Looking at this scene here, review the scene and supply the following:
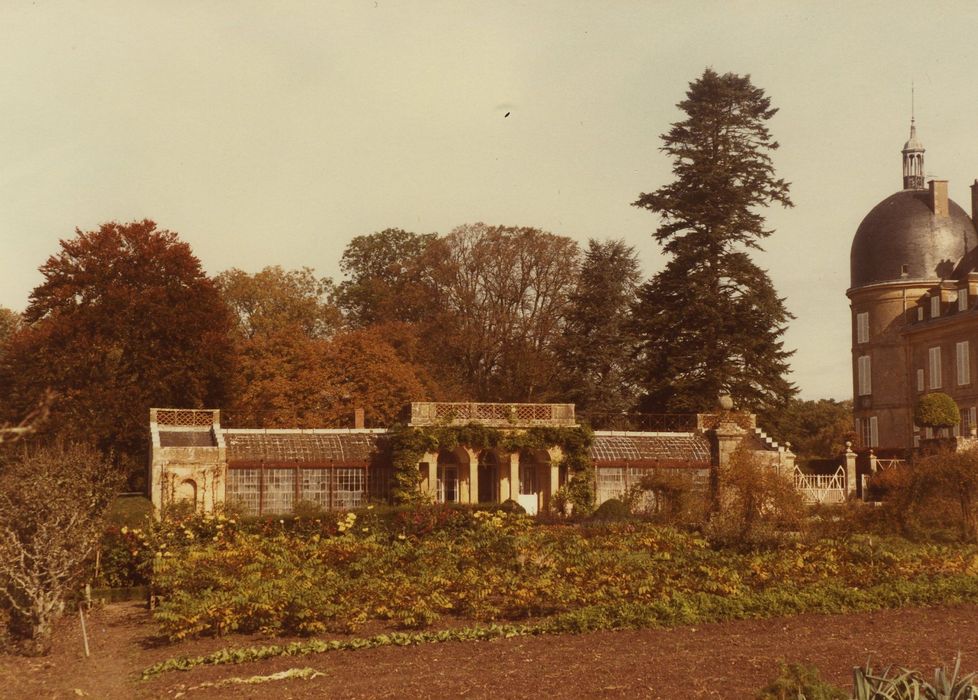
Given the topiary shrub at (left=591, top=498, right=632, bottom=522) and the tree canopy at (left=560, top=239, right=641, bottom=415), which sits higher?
the tree canopy at (left=560, top=239, right=641, bottom=415)

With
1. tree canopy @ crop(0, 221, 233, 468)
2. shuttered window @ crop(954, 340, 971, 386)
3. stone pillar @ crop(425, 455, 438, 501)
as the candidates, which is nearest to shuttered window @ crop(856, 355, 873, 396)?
shuttered window @ crop(954, 340, 971, 386)

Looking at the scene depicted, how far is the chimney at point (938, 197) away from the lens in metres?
54.1

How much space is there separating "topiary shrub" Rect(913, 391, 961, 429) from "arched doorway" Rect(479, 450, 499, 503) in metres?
16.5

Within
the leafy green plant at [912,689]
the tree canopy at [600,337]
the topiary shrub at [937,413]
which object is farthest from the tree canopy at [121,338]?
the leafy green plant at [912,689]

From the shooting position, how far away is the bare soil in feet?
37.1

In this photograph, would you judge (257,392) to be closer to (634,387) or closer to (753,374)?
(634,387)

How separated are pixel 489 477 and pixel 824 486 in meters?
11.5

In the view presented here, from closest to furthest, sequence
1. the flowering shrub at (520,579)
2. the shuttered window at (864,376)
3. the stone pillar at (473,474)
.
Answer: the flowering shrub at (520,579) → the stone pillar at (473,474) → the shuttered window at (864,376)

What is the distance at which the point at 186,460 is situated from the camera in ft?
114

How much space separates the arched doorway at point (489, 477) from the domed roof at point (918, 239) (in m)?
25.2

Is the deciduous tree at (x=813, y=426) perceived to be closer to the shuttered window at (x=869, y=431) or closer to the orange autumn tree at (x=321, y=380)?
the shuttered window at (x=869, y=431)

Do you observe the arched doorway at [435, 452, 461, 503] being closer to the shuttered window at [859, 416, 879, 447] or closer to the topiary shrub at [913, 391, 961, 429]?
the topiary shrub at [913, 391, 961, 429]

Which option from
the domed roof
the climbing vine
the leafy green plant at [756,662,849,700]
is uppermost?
the domed roof

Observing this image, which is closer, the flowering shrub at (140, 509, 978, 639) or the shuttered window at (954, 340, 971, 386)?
the flowering shrub at (140, 509, 978, 639)
